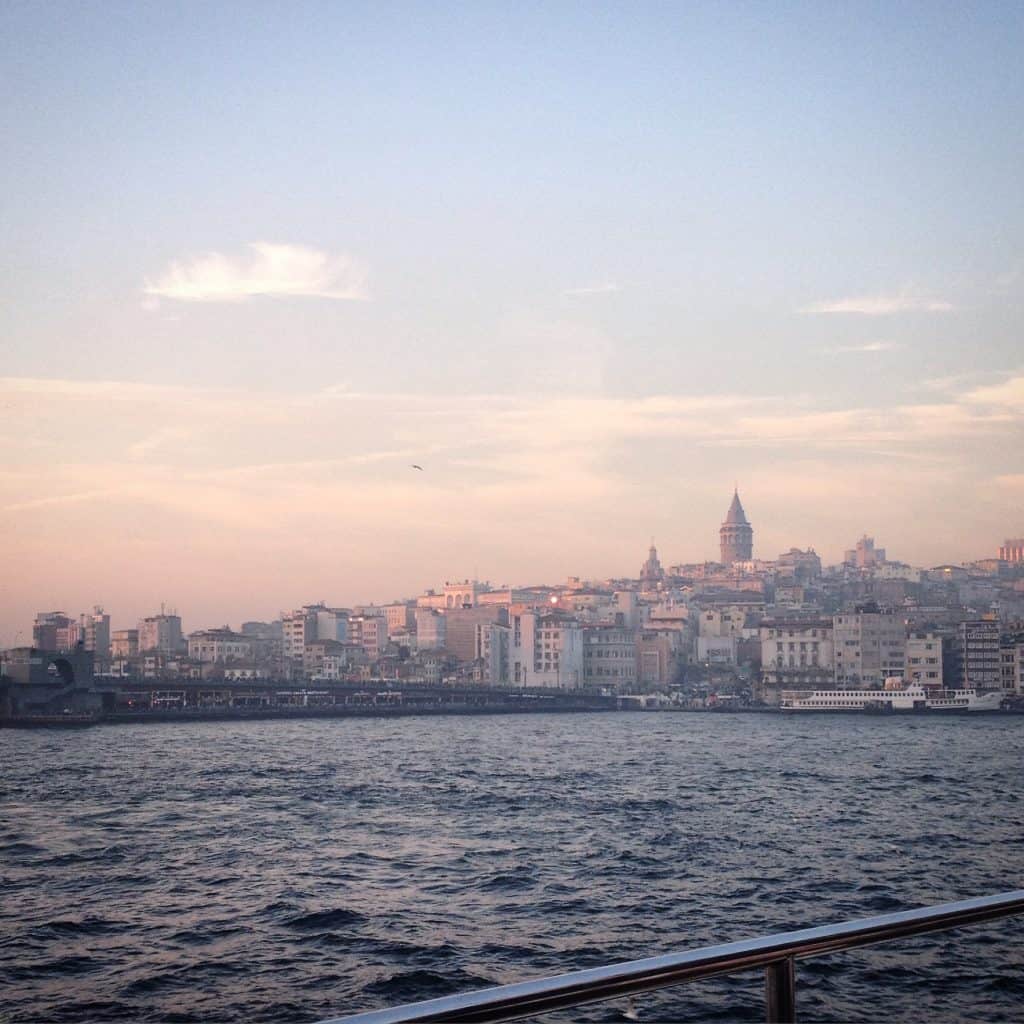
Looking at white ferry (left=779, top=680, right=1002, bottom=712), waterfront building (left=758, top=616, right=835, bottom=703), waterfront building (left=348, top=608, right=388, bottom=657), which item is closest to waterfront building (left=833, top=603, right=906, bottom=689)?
waterfront building (left=758, top=616, right=835, bottom=703)

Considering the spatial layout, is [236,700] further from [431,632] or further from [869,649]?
[869,649]

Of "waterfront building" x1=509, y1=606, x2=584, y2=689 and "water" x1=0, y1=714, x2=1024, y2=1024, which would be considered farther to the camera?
"waterfront building" x1=509, y1=606, x2=584, y2=689

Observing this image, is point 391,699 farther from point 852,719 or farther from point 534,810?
point 534,810

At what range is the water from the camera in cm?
1270

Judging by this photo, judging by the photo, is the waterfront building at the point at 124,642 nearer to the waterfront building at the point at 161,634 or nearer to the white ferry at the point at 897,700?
the waterfront building at the point at 161,634

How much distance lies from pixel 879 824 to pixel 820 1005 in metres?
16.2

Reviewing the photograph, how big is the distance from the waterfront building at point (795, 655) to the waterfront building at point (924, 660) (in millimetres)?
5721

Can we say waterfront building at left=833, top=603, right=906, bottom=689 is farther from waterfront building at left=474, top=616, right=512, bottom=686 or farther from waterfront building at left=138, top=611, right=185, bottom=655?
waterfront building at left=138, top=611, right=185, bottom=655

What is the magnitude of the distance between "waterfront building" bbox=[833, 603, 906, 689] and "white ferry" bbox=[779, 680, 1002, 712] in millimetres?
3904

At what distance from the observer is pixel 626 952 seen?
46.3 ft

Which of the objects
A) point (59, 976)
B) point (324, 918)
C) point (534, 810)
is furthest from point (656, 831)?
point (59, 976)

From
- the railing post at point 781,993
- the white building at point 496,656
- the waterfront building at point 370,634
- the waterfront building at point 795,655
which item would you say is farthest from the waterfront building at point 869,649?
the railing post at point 781,993

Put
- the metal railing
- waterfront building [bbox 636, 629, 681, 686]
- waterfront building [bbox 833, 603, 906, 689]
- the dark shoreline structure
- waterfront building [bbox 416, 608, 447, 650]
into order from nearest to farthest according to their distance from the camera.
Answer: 1. the metal railing
2. the dark shoreline structure
3. waterfront building [bbox 833, 603, 906, 689]
4. waterfront building [bbox 636, 629, 681, 686]
5. waterfront building [bbox 416, 608, 447, 650]

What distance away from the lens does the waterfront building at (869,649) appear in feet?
318
